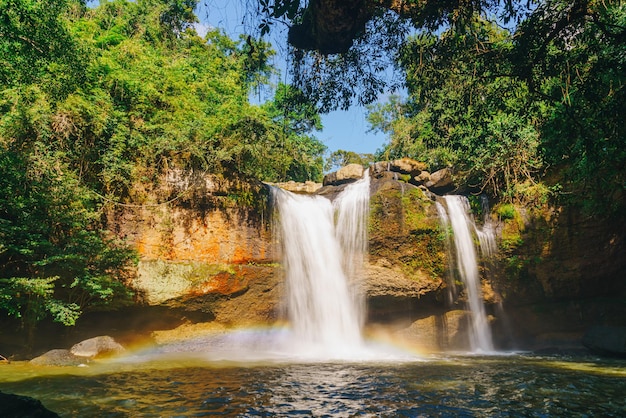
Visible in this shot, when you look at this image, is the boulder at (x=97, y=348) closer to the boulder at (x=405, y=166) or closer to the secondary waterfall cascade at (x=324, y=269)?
the secondary waterfall cascade at (x=324, y=269)

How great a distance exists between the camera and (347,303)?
14.1 meters

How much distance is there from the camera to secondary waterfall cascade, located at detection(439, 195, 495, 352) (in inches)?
570

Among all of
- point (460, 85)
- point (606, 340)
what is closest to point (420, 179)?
point (606, 340)

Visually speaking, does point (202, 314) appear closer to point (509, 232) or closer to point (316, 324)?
point (316, 324)

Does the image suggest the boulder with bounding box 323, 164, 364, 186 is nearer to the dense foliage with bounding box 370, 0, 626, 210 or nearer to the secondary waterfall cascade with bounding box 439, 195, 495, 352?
the secondary waterfall cascade with bounding box 439, 195, 495, 352

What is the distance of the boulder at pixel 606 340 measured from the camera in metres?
11.1

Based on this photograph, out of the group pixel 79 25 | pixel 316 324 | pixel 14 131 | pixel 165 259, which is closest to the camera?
pixel 14 131

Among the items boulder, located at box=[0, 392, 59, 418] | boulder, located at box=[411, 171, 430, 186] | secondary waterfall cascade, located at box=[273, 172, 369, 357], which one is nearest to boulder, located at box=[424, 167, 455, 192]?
boulder, located at box=[411, 171, 430, 186]

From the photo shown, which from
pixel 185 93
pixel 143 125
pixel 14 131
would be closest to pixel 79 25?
pixel 185 93

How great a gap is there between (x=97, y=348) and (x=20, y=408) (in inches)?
304

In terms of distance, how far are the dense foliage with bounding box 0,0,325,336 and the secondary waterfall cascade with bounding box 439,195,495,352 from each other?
24.7 ft

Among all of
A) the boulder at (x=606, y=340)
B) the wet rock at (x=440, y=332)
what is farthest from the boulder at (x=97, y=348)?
the boulder at (x=606, y=340)

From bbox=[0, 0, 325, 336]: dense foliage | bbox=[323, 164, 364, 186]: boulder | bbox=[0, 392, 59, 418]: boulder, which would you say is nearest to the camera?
bbox=[0, 392, 59, 418]: boulder

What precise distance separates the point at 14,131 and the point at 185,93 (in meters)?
6.12
